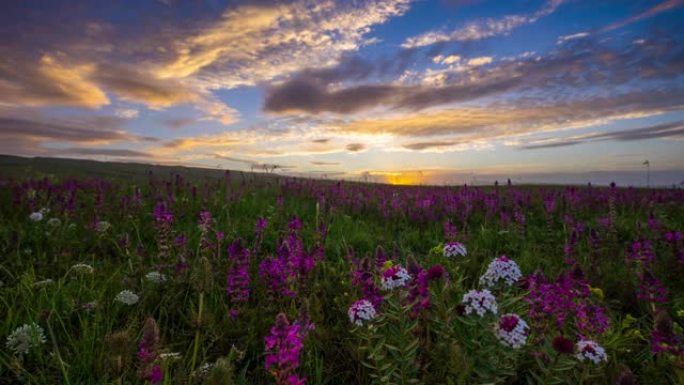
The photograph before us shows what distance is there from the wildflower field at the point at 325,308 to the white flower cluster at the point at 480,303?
1 centimetres

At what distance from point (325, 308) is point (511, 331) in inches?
101

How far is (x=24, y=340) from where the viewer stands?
116 inches

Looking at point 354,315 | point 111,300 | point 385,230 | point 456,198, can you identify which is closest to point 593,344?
point 354,315

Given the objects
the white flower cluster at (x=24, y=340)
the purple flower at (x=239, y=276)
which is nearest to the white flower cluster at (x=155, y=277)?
the purple flower at (x=239, y=276)

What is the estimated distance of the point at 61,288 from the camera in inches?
A: 155

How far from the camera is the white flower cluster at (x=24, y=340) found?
2901 millimetres

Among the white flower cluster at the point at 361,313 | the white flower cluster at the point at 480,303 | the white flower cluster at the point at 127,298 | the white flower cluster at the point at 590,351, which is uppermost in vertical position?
the white flower cluster at the point at 480,303

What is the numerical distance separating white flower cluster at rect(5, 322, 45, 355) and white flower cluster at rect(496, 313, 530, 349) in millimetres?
3241

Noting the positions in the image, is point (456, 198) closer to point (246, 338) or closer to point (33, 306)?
point (246, 338)

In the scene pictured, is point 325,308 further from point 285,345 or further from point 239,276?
point 285,345

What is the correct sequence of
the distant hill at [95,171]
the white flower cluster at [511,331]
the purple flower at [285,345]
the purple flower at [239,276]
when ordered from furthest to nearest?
the distant hill at [95,171] < the purple flower at [239,276] < the white flower cluster at [511,331] < the purple flower at [285,345]

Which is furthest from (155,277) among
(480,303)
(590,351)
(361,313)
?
(590,351)

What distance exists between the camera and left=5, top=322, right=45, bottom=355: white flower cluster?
290cm

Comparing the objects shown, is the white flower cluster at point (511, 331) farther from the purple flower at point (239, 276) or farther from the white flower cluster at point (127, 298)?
the white flower cluster at point (127, 298)
